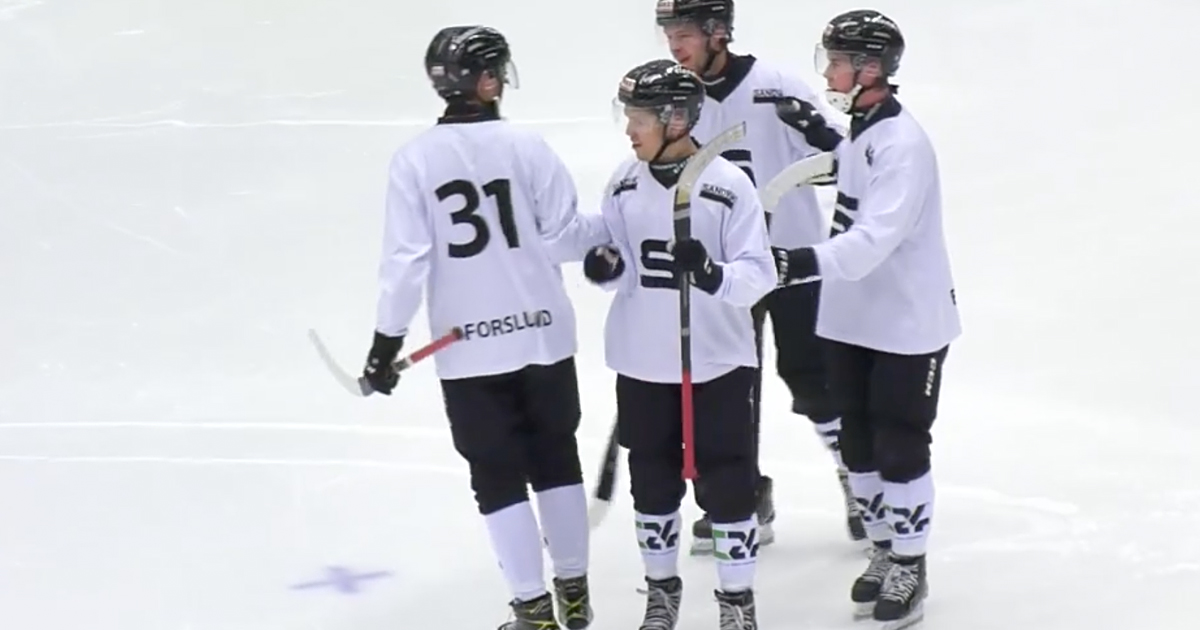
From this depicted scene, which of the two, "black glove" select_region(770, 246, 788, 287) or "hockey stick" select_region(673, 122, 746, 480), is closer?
"hockey stick" select_region(673, 122, 746, 480)

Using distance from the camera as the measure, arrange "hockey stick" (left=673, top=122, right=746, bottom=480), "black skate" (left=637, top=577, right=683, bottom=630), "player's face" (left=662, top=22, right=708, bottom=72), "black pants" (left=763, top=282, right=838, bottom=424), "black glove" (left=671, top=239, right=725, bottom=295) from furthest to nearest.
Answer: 1. "black pants" (left=763, top=282, right=838, bottom=424)
2. "player's face" (left=662, top=22, right=708, bottom=72)
3. "black skate" (left=637, top=577, right=683, bottom=630)
4. "hockey stick" (left=673, top=122, right=746, bottom=480)
5. "black glove" (left=671, top=239, right=725, bottom=295)

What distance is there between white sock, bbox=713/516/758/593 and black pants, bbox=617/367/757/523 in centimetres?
2

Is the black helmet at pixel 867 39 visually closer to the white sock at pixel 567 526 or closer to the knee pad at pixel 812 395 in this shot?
the knee pad at pixel 812 395

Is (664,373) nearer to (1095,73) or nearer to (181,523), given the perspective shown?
(181,523)

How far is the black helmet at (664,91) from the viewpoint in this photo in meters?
3.22

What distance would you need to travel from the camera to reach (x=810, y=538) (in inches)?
164

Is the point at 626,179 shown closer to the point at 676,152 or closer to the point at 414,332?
the point at 676,152

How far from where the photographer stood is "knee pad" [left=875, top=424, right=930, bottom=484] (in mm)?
3514

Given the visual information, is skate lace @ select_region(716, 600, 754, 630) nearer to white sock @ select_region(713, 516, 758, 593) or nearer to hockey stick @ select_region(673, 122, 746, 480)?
white sock @ select_region(713, 516, 758, 593)

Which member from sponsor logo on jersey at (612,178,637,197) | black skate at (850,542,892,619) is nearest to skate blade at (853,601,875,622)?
black skate at (850,542,892,619)

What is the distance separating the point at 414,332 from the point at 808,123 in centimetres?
219

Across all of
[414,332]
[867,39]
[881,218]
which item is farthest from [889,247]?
[414,332]

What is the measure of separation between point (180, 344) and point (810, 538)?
248cm

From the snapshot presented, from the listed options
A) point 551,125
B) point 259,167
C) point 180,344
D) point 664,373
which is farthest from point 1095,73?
point 664,373
